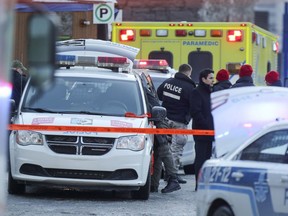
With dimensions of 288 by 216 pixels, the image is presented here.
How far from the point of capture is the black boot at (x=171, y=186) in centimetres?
1473

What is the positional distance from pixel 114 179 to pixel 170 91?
2825 mm

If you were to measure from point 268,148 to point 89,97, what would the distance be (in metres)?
5.39

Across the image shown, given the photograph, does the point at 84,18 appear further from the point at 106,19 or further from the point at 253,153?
the point at 253,153

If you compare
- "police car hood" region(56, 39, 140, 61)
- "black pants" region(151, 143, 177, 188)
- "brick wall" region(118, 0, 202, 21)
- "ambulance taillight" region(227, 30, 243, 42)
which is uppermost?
"brick wall" region(118, 0, 202, 21)

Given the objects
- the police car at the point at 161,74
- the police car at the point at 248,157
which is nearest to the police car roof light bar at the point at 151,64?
the police car at the point at 161,74

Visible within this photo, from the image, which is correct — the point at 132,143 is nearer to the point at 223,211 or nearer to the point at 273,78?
the point at 273,78

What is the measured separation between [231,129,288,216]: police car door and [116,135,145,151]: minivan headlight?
170 inches

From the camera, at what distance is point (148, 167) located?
1342 cm

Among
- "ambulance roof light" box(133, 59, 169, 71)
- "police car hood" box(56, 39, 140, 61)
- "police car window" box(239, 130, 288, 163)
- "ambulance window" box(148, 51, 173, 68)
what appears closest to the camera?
"police car window" box(239, 130, 288, 163)

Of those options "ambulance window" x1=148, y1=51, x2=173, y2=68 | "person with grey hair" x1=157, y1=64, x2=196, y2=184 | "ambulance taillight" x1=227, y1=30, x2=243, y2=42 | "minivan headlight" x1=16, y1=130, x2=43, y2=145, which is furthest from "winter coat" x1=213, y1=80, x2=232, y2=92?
"ambulance window" x1=148, y1=51, x2=173, y2=68

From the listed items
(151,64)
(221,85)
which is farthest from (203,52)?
(221,85)

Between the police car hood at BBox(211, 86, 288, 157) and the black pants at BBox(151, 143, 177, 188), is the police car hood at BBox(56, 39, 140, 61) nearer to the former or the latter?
the black pants at BBox(151, 143, 177, 188)

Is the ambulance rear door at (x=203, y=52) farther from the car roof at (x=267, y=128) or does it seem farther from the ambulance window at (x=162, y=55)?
the car roof at (x=267, y=128)

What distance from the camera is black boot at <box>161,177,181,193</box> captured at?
48.3ft
